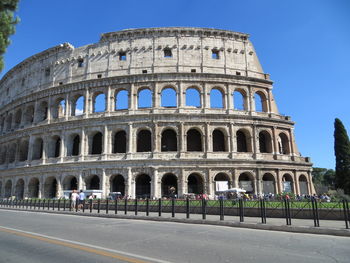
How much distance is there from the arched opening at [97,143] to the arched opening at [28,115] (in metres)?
11.9

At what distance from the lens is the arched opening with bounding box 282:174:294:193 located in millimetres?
28531

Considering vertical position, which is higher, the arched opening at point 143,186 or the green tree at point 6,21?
the green tree at point 6,21

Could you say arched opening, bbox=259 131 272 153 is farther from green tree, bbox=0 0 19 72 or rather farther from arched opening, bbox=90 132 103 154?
green tree, bbox=0 0 19 72

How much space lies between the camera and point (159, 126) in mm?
27688

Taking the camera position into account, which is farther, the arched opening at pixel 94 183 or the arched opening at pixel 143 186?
the arched opening at pixel 94 183

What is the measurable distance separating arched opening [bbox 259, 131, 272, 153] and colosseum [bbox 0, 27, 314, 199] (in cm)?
12

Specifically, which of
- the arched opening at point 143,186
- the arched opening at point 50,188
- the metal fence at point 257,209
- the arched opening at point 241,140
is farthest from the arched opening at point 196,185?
the arched opening at point 50,188

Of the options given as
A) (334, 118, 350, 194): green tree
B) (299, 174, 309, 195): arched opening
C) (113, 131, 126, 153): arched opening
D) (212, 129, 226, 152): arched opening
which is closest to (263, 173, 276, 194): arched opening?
(299, 174, 309, 195): arched opening

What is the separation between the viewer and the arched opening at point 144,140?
1149 inches

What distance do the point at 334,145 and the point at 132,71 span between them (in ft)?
93.2

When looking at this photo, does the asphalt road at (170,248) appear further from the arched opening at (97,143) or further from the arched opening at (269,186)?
the arched opening at (97,143)

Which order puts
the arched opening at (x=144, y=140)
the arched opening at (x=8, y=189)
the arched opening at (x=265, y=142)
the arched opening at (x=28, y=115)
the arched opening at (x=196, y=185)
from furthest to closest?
the arched opening at (x=28, y=115) < the arched opening at (x=8, y=189) < the arched opening at (x=265, y=142) < the arched opening at (x=144, y=140) < the arched opening at (x=196, y=185)

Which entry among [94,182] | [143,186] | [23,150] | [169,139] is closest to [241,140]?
[169,139]

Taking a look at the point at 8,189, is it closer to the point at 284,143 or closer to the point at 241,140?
the point at 241,140
